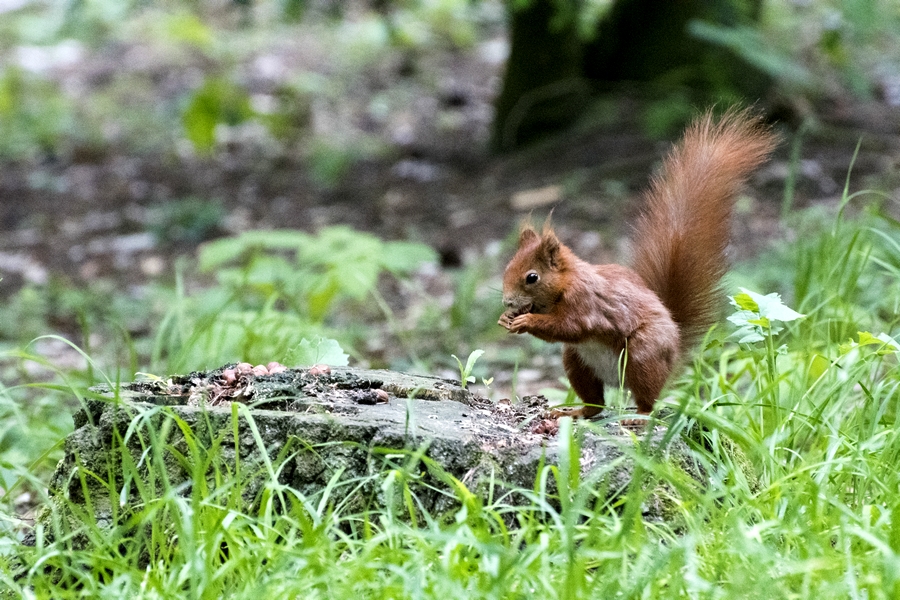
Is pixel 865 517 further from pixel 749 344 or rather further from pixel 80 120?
pixel 80 120

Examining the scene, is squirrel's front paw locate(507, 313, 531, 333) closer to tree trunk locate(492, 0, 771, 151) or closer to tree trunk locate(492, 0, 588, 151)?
tree trunk locate(492, 0, 771, 151)

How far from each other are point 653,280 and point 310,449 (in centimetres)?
93

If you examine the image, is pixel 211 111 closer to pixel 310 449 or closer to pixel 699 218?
pixel 699 218

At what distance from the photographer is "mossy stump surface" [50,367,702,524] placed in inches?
66.3

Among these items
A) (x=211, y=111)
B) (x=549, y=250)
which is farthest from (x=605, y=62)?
(x=549, y=250)

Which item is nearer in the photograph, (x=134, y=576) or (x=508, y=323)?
(x=134, y=576)

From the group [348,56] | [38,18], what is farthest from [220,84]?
[38,18]

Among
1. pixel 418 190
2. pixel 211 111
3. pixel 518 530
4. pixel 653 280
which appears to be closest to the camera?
pixel 518 530

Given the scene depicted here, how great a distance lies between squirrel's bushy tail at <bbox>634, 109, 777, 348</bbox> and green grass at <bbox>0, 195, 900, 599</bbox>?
0.68ft

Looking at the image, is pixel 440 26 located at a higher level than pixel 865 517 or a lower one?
higher

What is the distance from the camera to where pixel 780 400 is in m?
2.28

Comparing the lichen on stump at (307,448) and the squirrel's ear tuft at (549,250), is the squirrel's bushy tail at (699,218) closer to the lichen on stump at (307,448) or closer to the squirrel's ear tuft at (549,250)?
the squirrel's ear tuft at (549,250)

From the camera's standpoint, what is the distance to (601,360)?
2127 millimetres

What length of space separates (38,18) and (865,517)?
10.0 m
